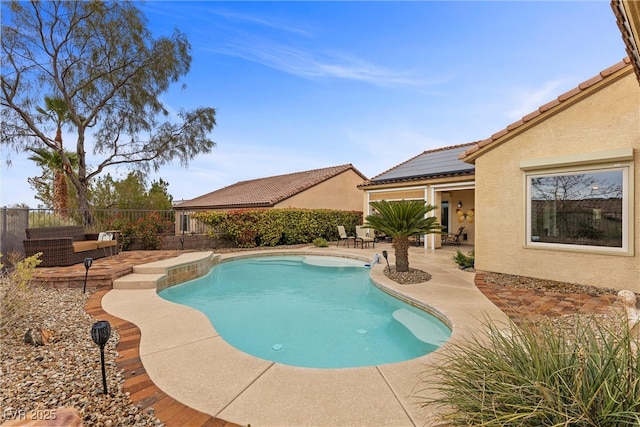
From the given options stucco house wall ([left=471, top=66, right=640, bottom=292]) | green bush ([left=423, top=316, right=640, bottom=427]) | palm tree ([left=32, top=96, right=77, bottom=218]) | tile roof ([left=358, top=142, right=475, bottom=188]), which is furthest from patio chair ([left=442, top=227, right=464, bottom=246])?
palm tree ([left=32, top=96, right=77, bottom=218])

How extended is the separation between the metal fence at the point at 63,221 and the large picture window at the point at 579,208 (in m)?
16.2

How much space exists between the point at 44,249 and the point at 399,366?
11.2 m

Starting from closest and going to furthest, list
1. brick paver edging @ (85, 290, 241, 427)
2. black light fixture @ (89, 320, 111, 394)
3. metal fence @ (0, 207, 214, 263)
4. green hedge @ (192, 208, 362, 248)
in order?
1. brick paver edging @ (85, 290, 241, 427)
2. black light fixture @ (89, 320, 111, 394)
3. metal fence @ (0, 207, 214, 263)
4. green hedge @ (192, 208, 362, 248)

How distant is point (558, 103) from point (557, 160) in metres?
1.57

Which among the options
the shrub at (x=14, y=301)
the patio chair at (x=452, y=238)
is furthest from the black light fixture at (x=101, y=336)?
the patio chair at (x=452, y=238)

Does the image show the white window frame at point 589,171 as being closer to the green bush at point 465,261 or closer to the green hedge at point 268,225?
the green bush at point 465,261

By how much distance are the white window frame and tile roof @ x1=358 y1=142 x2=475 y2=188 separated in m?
5.78

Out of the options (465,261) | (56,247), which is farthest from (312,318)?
(56,247)

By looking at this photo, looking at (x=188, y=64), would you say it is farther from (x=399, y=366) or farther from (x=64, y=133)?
(x=399, y=366)

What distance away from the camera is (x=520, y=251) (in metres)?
8.55

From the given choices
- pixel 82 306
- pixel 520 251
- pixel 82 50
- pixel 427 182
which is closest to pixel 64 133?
pixel 82 50

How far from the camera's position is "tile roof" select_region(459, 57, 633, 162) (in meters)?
6.84

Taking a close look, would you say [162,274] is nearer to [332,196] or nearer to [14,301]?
[14,301]

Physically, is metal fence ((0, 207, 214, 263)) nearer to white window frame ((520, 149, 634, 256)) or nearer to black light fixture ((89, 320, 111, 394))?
black light fixture ((89, 320, 111, 394))
